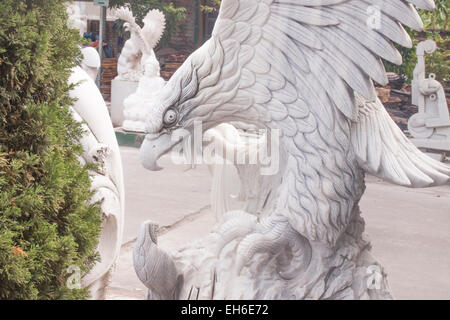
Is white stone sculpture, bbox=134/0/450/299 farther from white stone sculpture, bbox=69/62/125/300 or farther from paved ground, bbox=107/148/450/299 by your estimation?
paved ground, bbox=107/148/450/299

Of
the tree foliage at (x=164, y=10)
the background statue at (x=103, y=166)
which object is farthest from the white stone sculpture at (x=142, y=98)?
the background statue at (x=103, y=166)

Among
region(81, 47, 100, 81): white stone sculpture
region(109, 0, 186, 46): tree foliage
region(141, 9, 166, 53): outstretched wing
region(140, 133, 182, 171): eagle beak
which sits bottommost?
region(140, 133, 182, 171): eagle beak

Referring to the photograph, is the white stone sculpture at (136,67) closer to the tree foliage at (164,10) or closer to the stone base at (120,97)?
the stone base at (120,97)

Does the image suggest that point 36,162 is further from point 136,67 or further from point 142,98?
point 136,67

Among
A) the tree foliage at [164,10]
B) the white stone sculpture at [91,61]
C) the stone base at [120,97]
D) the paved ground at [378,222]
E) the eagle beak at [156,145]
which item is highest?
the tree foliage at [164,10]

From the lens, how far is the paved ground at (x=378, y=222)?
3.72 m

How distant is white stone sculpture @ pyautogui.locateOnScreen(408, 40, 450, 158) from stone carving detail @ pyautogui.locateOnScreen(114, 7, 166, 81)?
3364 mm

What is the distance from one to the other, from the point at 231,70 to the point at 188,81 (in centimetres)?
13

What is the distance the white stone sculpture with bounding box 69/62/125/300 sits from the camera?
7.08 ft

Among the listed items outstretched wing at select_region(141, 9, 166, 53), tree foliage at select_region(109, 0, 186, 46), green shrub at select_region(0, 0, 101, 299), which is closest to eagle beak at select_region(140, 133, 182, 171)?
green shrub at select_region(0, 0, 101, 299)

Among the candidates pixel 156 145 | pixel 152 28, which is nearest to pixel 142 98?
pixel 152 28

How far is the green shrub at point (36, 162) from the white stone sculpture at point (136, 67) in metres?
6.77

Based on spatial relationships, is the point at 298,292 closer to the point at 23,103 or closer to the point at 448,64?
the point at 23,103
